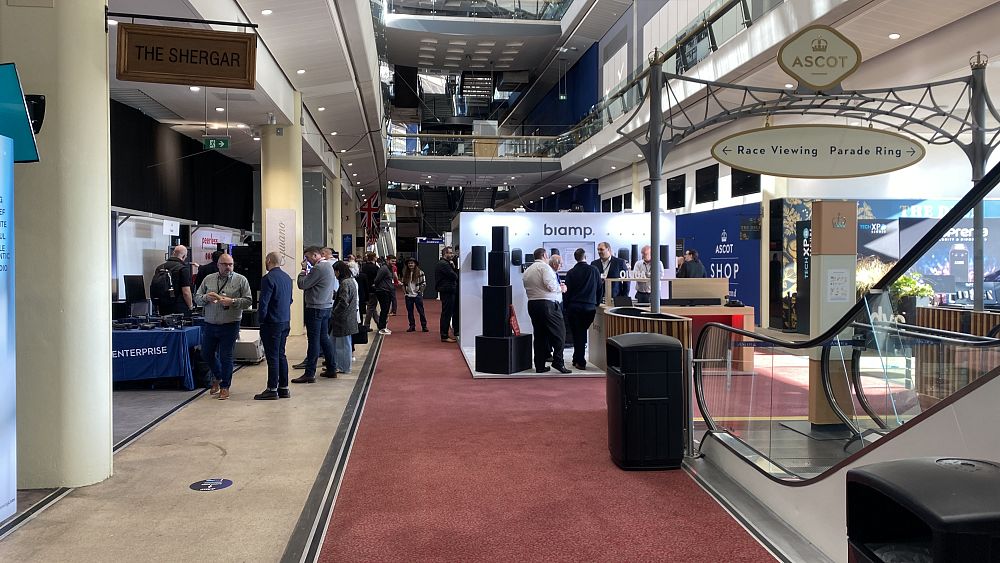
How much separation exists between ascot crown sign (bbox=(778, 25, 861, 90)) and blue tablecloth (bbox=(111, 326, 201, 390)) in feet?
21.3

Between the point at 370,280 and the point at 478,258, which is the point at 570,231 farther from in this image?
the point at 370,280

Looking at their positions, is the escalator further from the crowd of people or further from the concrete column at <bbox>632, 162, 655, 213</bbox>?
the concrete column at <bbox>632, 162, 655, 213</bbox>

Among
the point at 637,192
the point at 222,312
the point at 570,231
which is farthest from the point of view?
the point at 637,192

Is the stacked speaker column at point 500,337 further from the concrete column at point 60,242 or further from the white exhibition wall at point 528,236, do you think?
the concrete column at point 60,242

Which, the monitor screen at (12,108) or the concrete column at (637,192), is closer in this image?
the monitor screen at (12,108)

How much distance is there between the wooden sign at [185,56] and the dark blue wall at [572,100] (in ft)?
66.1

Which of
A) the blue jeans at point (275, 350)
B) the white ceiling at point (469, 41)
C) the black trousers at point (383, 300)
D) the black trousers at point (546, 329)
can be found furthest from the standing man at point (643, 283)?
the white ceiling at point (469, 41)

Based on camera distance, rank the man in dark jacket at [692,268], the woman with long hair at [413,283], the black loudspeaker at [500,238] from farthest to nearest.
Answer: the woman with long hair at [413,283] < the man in dark jacket at [692,268] < the black loudspeaker at [500,238]

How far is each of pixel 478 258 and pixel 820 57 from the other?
724cm

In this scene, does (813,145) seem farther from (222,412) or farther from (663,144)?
(222,412)

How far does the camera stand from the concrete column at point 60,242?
442 centimetres

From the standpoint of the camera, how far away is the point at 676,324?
6941 mm

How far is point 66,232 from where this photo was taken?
4457 mm

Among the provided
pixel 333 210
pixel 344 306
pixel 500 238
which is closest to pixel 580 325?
pixel 500 238
